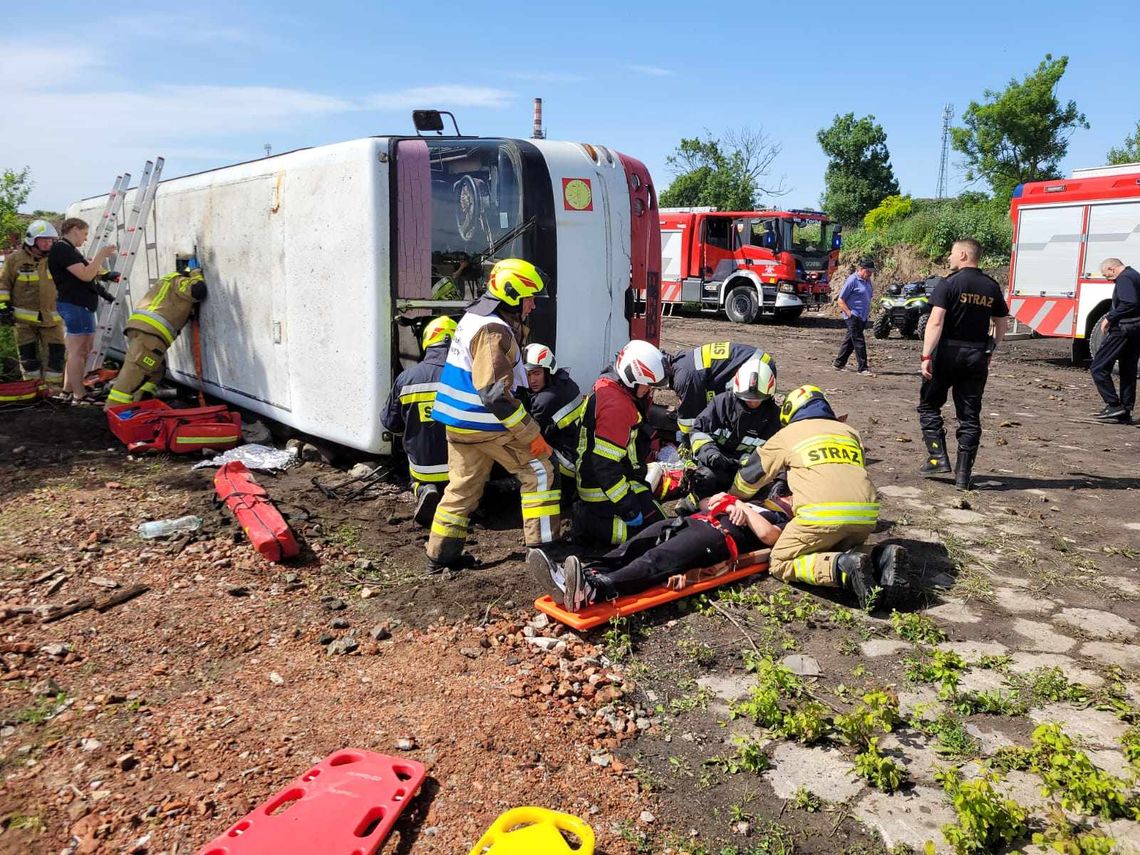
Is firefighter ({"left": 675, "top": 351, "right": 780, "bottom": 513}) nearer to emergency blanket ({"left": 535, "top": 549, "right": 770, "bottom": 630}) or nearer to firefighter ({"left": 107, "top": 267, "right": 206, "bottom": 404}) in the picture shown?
emergency blanket ({"left": 535, "top": 549, "right": 770, "bottom": 630})

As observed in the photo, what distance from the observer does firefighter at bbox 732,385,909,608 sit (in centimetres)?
399

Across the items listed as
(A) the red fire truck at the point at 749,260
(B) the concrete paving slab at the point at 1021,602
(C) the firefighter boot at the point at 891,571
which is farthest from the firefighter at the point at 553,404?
(A) the red fire truck at the point at 749,260

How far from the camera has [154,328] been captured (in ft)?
24.2

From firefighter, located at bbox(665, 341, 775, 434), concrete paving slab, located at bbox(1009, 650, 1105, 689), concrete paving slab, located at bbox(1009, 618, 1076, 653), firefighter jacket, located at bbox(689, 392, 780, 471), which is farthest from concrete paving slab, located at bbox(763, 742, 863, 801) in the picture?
firefighter, located at bbox(665, 341, 775, 434)

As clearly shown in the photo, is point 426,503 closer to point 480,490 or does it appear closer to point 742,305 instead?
point 480,490

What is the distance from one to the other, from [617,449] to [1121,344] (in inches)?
272

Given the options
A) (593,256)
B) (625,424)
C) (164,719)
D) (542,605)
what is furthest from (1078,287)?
(164,719)

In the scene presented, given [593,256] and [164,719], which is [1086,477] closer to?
[593,256]

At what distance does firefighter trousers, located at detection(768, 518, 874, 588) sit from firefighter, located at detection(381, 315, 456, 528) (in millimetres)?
2159

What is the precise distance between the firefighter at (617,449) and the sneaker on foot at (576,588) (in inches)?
33.0

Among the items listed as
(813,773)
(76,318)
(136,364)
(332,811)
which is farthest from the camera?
(76,318)

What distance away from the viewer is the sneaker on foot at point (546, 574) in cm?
395

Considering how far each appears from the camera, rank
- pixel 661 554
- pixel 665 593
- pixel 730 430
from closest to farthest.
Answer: pixel 665 593 → pixel 661 554 → pixel 730 430

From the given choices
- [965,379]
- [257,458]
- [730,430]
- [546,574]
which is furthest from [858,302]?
[546,574]
